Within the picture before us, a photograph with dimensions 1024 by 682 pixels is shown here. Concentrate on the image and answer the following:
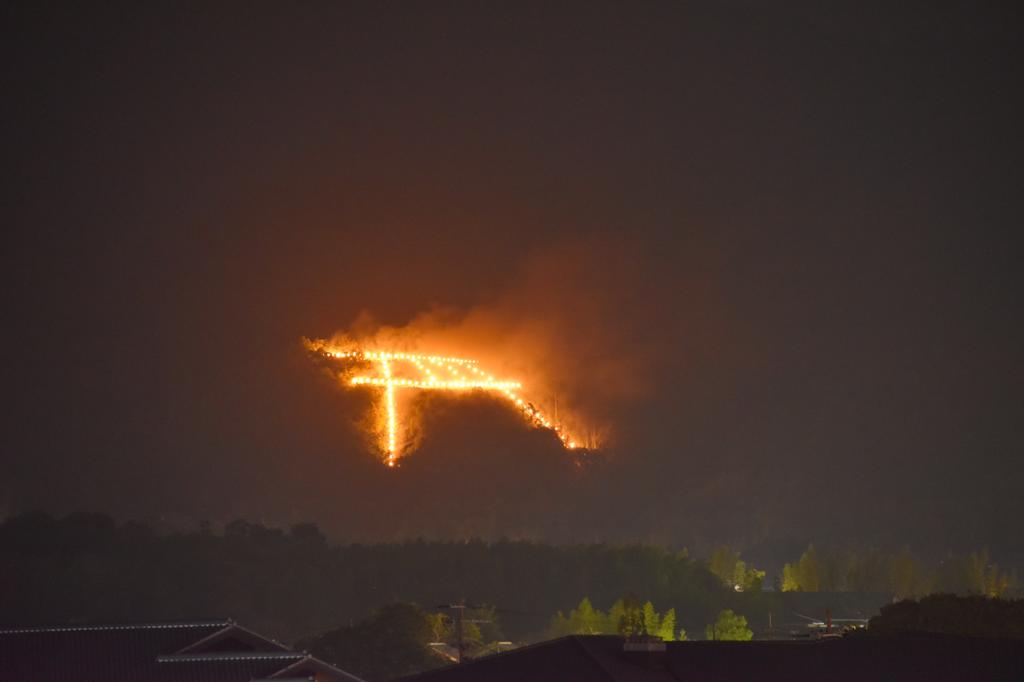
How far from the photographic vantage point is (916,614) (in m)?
66.2

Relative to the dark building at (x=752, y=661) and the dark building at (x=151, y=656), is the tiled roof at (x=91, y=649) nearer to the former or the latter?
the dark building at (x=151, y=656)

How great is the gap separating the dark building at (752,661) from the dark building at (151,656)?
4625 millimetres

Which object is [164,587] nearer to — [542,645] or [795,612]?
[795,612]

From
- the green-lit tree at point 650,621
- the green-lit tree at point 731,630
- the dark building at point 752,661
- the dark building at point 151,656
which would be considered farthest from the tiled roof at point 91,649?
the green-lit tree at point 731,630

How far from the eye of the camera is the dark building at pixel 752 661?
4191 centimetres

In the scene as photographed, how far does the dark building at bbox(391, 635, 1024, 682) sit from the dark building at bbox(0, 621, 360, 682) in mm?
4625

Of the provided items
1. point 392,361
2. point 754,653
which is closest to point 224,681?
point 754,653

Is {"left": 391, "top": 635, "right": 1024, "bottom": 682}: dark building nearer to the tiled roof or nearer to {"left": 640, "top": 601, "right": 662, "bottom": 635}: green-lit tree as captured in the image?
the tiled roof

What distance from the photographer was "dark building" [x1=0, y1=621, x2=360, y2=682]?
4466 cm

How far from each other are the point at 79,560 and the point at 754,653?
83540 millimetres

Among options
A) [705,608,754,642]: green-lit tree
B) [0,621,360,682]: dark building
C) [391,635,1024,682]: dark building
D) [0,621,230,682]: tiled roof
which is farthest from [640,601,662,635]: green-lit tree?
[0,621,230,682]: tiled roof

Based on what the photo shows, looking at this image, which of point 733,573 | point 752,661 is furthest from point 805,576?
point 752,661

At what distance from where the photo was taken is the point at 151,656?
149 feet

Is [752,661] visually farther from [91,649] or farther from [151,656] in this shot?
[91,649]
